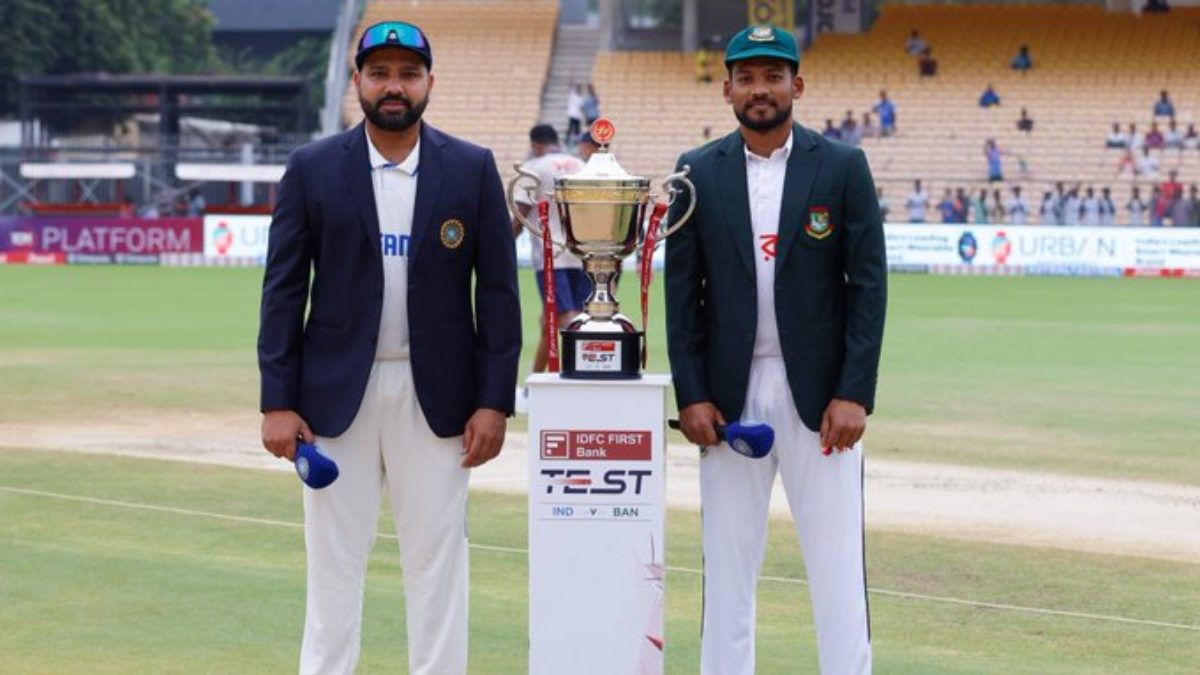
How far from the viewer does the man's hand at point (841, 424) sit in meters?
7.35

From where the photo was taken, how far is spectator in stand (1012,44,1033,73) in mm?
56375

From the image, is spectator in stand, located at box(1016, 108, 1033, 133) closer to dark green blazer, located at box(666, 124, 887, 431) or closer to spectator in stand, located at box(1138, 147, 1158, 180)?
spectator in stand, located at box(1138, 147, 1158, 180)

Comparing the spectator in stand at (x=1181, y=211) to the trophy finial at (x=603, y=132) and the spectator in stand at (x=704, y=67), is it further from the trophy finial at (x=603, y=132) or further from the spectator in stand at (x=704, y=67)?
the trophy finial at (x=603, y=132)

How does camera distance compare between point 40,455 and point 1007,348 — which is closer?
point 40,455

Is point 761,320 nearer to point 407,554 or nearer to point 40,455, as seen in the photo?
point 407,554

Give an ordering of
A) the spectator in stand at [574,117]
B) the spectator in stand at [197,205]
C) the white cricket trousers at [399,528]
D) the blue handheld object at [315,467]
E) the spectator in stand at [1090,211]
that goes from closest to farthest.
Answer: the blue handheld object at [315,467] < the white cricket trousers at [399,528] < the spectator in stand at [1090,211] < the spectator in stand at [197,205] < the spectator in stand at [574,117]

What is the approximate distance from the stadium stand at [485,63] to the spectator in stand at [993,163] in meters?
11.2

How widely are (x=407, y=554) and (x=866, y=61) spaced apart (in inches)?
2034

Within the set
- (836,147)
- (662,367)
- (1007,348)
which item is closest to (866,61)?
(1007,348)

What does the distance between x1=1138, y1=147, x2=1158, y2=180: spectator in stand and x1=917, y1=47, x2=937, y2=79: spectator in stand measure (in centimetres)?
744

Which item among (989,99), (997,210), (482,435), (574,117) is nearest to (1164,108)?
(989,99)

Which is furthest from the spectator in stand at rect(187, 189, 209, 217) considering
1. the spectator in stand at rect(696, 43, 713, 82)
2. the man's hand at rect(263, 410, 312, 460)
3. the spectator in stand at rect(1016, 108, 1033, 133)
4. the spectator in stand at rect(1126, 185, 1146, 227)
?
the man's hand at rect(263, 410, 312, 460)

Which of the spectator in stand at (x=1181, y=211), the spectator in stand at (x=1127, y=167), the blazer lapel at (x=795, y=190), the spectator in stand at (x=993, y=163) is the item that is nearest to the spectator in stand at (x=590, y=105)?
the spectator in stand at (x=993, y=163)

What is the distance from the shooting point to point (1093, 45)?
57219 millimetres
